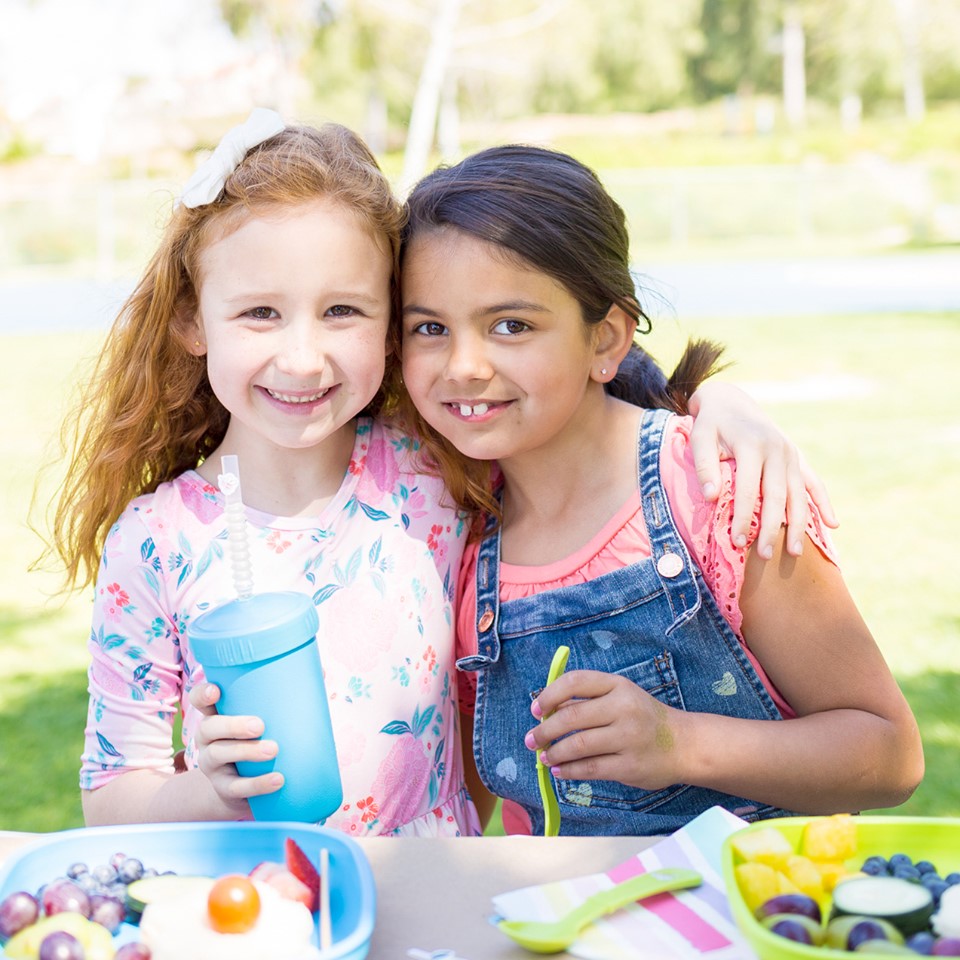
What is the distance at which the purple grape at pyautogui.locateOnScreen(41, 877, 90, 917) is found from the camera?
113 centimetres

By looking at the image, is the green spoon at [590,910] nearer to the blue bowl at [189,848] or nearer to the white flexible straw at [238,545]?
the blue bowl at [189,848]

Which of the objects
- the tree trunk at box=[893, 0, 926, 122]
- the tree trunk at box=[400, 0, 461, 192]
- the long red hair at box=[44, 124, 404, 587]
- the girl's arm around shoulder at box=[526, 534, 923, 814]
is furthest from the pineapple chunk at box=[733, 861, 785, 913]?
the tree trunk at box=[893, 0, 926, 122]

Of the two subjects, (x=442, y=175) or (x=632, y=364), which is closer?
(x=442, y=175)

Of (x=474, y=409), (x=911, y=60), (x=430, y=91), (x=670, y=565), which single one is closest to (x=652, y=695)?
(x=670, y=565)

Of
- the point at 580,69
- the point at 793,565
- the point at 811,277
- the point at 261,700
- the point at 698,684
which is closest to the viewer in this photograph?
the point at 261,700

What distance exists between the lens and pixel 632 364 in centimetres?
217

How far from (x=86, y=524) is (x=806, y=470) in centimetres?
112

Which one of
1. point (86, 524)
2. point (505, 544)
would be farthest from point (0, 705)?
point (505, 544)

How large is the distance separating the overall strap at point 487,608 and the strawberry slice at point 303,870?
2.49ft

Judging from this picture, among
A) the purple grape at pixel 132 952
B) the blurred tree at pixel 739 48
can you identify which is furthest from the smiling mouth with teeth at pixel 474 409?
the blurred tree at pixel 739 48

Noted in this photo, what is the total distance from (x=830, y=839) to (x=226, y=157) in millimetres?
1303

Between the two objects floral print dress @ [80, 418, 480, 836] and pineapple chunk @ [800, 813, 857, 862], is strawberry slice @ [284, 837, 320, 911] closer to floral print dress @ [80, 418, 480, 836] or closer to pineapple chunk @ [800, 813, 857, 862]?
pineapple chunk @ [800, 813, 857, 862]

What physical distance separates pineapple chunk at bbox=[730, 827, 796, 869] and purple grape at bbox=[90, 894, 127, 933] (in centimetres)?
58

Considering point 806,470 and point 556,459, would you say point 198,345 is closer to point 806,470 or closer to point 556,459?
point 556,459
